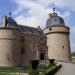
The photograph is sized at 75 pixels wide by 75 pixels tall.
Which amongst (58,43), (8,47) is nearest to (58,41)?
(58,43)

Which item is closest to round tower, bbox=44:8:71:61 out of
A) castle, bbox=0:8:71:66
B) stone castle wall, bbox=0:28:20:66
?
castle, bbox=0:8:71:66

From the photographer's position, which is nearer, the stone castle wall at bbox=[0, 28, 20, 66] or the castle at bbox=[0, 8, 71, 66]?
the stone castle wall at bbox=[0, 28, 20, 66]

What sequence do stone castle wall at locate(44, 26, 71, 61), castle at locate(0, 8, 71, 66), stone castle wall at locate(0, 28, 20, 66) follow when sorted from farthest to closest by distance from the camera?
stone castle wall at locate(44, 26, 71, 61), castle at locate(0, 8, 71, 66), stone castle wall at locate(0, 28, 20, 66)

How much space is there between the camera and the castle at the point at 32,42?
40906 millimetres

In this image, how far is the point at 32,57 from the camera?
146 feet

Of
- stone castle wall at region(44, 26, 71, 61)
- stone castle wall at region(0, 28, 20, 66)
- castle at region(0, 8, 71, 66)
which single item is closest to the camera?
stone castle wall at region(0, 28, 20, 66)

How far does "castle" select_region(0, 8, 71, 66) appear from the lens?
4091 cm

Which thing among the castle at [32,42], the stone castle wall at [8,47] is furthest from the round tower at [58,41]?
the stone castle wall at [8,47]

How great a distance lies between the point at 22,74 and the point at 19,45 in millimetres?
16894

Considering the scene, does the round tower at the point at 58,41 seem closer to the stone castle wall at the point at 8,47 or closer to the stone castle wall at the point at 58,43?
the stone castle wall at the point at 58,43

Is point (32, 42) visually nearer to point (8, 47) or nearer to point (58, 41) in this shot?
point (58, 41)

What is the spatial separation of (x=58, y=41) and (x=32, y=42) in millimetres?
5010

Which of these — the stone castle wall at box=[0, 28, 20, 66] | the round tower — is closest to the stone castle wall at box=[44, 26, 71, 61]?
the round tower

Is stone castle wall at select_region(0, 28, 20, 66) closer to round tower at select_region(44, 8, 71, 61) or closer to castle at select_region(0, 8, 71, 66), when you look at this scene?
castle at select_region(0, 8, 71, 66)
